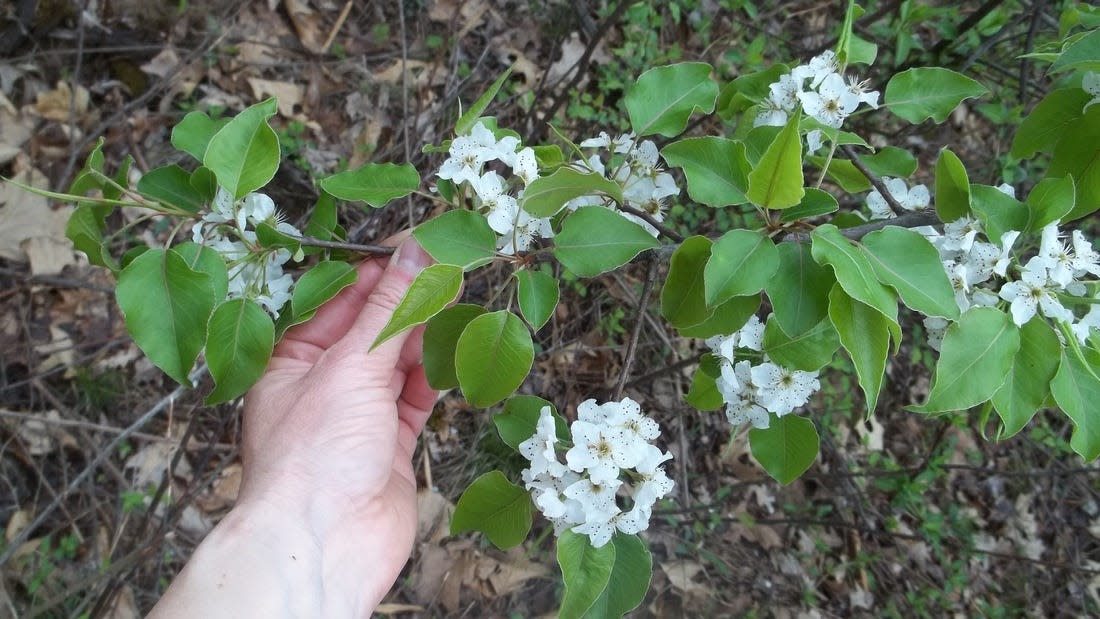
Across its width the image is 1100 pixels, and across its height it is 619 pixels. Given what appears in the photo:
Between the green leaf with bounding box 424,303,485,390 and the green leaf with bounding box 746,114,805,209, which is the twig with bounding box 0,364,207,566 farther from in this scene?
the green leaf with bounding box 746,114,805,209

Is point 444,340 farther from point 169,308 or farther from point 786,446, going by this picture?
point 786,446

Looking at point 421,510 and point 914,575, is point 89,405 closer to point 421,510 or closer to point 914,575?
point 421,510

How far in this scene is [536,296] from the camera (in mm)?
1192

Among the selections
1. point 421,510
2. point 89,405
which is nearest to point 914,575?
point 421,510

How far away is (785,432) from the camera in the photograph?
4.84ft

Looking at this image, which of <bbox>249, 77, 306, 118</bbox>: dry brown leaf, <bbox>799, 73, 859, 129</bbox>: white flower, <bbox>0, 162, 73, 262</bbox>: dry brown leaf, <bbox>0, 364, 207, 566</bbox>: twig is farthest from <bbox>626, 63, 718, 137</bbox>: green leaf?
<bbox>0, 162, 73, 262</bbox>: dry brown leaf

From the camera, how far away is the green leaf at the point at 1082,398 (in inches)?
43.3

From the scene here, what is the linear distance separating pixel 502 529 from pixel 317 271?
1.90 ft

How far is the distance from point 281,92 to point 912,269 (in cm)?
288

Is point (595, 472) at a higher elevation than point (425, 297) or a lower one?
lower

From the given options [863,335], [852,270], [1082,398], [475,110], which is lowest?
[1082,398]

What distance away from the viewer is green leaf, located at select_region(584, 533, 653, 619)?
1.27 m

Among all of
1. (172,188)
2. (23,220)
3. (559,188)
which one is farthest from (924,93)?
(23,220)

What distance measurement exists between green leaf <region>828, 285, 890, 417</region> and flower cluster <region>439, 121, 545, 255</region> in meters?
0.55
